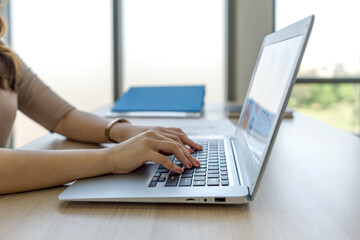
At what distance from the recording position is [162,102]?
1427mm

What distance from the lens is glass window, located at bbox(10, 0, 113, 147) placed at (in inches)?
91.7

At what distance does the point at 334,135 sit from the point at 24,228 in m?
0.81

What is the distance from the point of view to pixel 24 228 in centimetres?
45

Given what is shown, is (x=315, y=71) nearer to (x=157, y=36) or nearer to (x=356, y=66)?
(x=356, y=66)

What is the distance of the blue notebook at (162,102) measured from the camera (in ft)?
4.50

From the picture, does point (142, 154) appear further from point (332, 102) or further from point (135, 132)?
point (332, 102)

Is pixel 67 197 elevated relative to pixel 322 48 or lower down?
lower down

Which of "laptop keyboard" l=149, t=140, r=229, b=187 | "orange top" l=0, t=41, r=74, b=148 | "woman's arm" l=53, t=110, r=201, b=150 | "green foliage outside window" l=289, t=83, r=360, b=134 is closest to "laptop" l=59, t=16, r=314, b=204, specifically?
"laptop keyboard" l=149, t=140, r=229, b=187

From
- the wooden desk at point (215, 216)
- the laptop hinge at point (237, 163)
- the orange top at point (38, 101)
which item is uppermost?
the orange top at point (38, 101)

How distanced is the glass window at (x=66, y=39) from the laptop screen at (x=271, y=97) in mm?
1781

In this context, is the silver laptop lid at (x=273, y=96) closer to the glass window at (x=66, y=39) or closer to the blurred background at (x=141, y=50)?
the blurred background at (x=141, y=50)

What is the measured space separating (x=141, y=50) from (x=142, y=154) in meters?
1.87

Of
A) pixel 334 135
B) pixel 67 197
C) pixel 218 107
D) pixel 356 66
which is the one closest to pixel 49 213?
pixel 67 197

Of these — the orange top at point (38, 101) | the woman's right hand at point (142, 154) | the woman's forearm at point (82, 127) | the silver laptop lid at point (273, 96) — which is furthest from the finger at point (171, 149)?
the orange top at point (38, 101)
